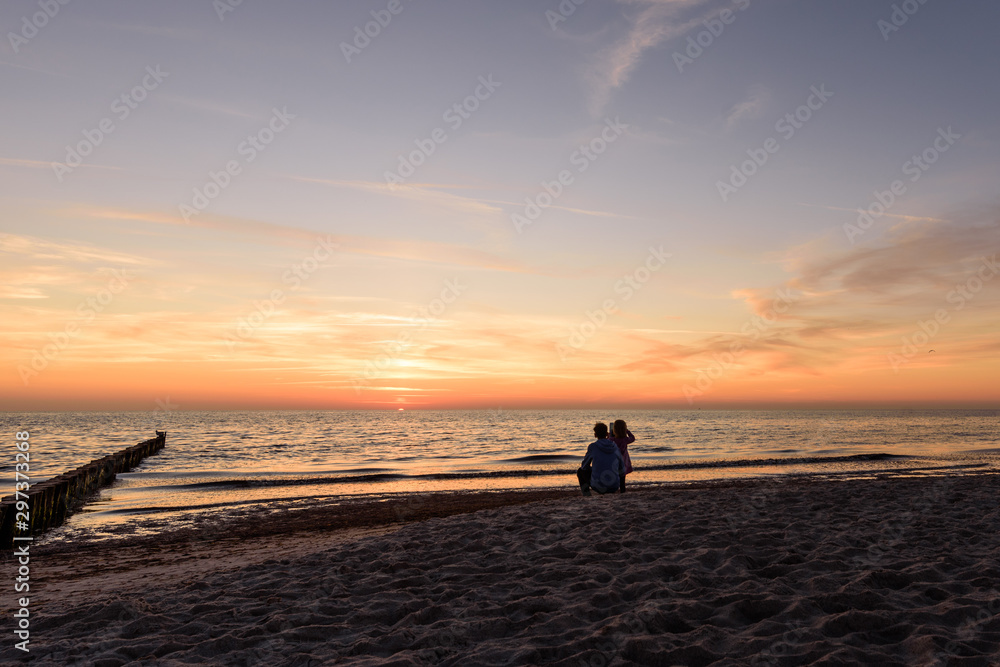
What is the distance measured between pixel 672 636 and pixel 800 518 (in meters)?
6.10

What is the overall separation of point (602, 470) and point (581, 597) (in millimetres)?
7358

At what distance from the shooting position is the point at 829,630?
482 cm

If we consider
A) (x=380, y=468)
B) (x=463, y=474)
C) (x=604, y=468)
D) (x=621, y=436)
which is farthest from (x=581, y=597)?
(x=380, y=468)

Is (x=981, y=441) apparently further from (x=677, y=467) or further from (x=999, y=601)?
(x=999, y=601)

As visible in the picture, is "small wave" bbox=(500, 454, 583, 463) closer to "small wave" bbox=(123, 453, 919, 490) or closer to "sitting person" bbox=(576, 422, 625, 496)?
"small wave" bbox=(123, 453, 919, 490)

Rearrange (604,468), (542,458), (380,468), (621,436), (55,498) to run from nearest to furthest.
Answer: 1. (604,468)
2. (621,436)
3. (55,498)
4. (380,468)
5. (542,458)

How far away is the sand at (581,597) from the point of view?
4.62 metres

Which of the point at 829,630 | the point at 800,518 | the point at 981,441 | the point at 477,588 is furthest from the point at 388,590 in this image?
the point at 981,441

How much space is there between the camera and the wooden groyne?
1234 centimetres

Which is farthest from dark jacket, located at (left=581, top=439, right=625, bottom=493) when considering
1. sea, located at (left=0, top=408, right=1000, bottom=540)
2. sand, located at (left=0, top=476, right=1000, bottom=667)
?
sea, located at (left=0, top=408, right=1000, bottom=540)

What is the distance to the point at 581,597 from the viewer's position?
5789 mm

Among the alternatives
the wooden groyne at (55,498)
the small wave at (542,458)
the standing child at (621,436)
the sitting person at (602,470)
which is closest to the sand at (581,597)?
the sitting person at (602,470)

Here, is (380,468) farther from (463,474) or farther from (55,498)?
(55,498)

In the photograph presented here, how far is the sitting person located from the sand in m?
2.42
